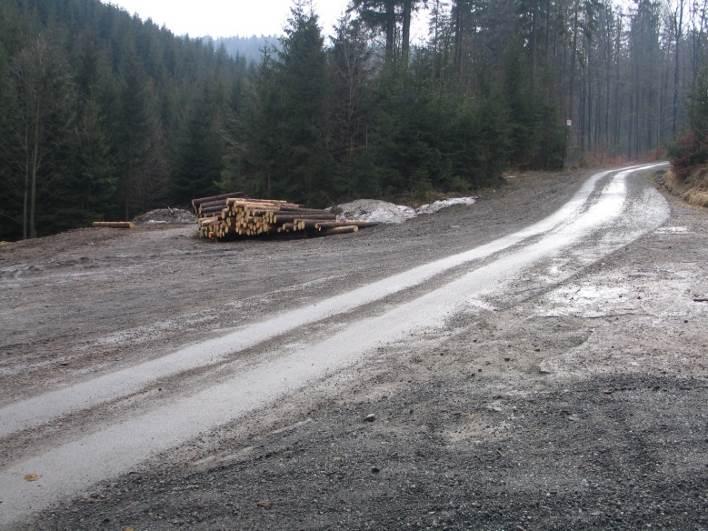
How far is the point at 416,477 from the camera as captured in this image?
397 centimetres

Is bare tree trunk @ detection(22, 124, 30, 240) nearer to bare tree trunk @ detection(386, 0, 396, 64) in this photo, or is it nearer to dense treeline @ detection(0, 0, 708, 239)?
dense treeline @ detection(0, 0, 708, 239)

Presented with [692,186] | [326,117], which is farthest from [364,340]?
[692,186]

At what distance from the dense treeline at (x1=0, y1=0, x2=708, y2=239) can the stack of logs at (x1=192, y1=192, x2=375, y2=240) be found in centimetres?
629

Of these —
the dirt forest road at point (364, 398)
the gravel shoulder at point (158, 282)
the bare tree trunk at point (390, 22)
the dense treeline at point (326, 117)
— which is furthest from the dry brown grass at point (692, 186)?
the bare tree trunk at point (390, 22)

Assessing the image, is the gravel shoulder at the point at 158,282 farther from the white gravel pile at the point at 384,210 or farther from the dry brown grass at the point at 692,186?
the dry brown grass at the point at 692,186

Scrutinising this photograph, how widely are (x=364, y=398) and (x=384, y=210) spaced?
17882 millimetres

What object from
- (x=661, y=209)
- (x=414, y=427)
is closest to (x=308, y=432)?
(x=414, y=427)

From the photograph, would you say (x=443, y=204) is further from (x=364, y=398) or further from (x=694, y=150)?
(x=364, y=398)

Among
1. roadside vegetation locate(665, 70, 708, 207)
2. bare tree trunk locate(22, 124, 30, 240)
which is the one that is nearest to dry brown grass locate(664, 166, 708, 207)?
roadside vegetation locate(665, 70, 708, 207)

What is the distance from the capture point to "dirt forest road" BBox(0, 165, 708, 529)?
12.2 ft

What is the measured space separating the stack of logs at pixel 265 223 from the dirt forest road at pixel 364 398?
7.66 m

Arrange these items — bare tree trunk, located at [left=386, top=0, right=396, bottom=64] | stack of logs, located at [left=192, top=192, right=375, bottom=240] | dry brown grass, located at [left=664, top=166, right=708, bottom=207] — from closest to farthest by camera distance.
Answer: stack of logs, located at [left=192, top=192, right=375, bottom=240] < dry brown grass, located at [left=664, top=166, right=708, bottom=207] < bare tree trunk, located at [left=386, top=0, right=396, bottom=64]

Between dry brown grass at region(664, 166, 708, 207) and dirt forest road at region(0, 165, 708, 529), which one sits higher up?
dry brown grass at region(664, 166, 708, 207)

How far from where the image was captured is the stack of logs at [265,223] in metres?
19.9
